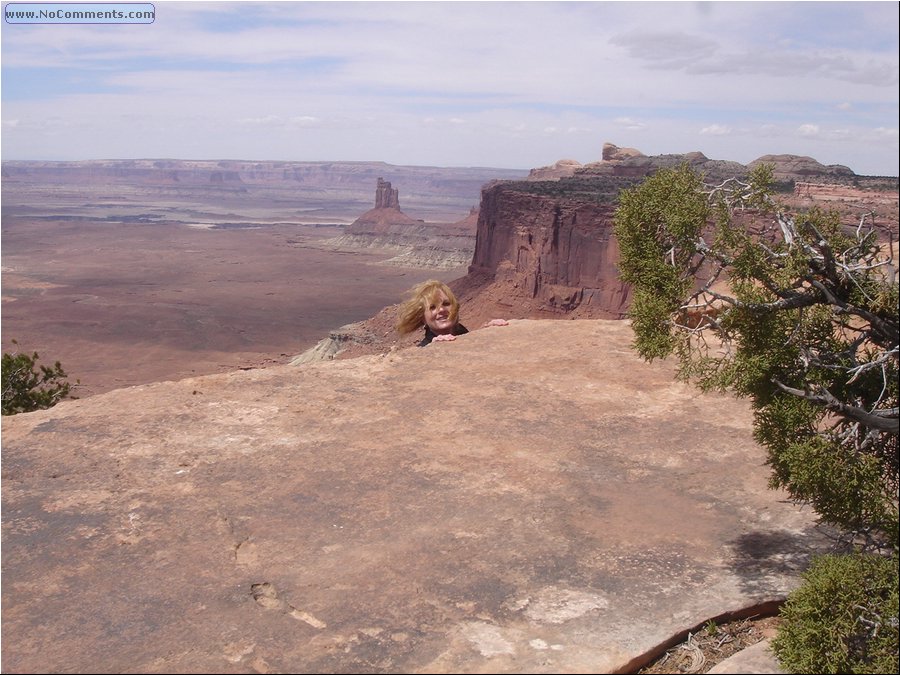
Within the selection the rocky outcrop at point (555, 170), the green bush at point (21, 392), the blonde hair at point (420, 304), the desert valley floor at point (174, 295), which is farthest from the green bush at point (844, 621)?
the rocky outcrop at point (555, 170)

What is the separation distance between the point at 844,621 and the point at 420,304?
28.5 feet

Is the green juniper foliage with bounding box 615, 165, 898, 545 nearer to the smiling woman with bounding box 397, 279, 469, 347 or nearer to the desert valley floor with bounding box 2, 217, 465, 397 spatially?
the smiling woman with bounding box 397, 279, 469, 347

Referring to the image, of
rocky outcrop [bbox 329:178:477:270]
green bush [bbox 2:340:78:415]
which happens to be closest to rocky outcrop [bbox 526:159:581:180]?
rocky outcrop [bbox 329:178:477:270]

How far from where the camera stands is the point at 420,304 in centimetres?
1290

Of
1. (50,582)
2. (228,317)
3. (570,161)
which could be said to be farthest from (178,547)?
(570,161)

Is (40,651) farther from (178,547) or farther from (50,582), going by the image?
(178,547)

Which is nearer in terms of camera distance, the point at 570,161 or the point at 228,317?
the point at 228,317

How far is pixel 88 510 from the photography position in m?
7.18

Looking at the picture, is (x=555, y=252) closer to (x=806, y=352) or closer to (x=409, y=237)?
(x=806, y=352)

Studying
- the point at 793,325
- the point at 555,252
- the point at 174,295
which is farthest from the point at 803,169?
the point at 174,295

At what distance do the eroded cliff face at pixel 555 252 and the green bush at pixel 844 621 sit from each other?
142ft

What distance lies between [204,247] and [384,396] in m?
132

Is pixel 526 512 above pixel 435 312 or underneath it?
underneath

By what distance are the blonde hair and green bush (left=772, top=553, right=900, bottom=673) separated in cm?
816
